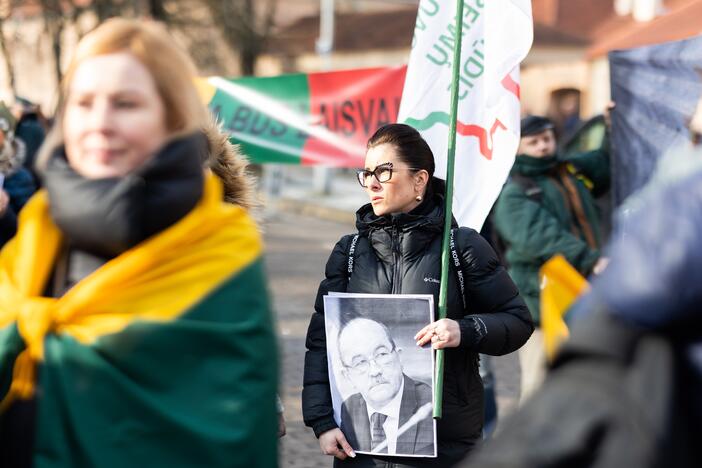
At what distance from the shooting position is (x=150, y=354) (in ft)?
6.84

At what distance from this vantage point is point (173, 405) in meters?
2.10

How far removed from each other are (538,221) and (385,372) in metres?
2.43

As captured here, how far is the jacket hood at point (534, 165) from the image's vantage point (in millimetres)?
5871

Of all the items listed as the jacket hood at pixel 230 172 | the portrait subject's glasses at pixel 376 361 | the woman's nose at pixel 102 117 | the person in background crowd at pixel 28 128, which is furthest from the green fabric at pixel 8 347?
the person in background crowd at pixel 28 128

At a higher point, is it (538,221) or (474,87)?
(474,87)

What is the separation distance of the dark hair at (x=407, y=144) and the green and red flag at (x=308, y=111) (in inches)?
126

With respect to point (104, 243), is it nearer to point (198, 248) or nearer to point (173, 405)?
point (198, 248)

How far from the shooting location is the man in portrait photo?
11.4ft

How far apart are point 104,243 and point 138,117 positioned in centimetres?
26

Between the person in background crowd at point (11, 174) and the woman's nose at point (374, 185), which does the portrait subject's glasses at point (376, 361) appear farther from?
the person in background crowd at point (11, 174)

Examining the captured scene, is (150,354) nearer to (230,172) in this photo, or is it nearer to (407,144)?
(230,172)

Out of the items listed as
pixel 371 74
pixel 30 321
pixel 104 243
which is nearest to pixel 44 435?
pixel 30 321

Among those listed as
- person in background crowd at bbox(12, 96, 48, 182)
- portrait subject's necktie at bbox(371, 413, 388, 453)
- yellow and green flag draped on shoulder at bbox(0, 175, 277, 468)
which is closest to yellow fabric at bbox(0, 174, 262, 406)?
yellow and green flag draped on shoulder at bbox(0, 175, 277, 468)

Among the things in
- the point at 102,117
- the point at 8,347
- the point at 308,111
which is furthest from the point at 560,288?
the point at 308,111
